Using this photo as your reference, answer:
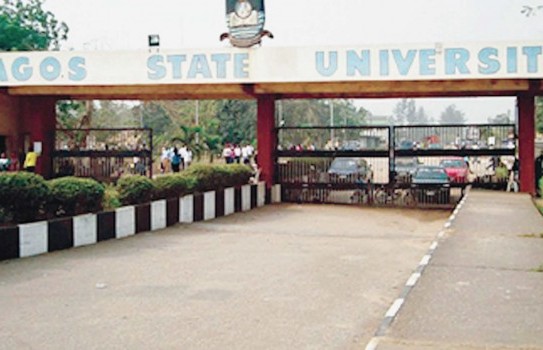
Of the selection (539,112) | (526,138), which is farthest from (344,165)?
(539,112)

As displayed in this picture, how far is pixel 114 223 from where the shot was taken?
13008mm

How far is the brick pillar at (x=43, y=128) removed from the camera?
75.5 feet

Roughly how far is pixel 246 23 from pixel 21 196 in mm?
10056

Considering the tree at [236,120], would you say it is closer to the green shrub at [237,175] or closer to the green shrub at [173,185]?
the green shrub at [237,175]

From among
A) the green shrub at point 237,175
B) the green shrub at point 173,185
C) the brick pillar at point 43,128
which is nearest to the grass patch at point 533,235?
the green shrub at point 173,185

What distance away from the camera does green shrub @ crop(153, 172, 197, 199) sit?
50.1 ft

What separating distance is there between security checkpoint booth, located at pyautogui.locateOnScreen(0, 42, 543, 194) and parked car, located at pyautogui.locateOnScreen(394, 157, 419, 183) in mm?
1059

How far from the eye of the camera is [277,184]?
22.2 m

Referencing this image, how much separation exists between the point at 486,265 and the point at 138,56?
13681mm

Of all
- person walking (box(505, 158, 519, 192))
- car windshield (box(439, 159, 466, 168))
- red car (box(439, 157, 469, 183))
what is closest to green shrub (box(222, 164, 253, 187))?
red car (box(439, 157, 469, 183))

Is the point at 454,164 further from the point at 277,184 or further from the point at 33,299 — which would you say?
the point at 33,299

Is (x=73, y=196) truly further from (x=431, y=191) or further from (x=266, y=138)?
(x=431, y=191)

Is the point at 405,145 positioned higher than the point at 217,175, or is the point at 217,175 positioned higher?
the point at 405,145

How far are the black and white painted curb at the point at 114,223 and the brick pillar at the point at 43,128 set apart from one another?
717cm
